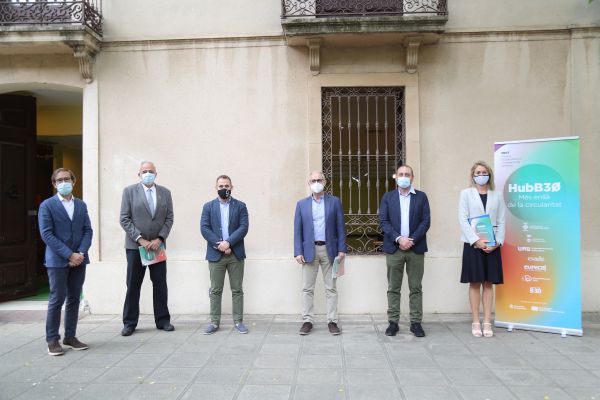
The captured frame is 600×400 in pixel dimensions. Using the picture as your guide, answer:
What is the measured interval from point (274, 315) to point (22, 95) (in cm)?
556

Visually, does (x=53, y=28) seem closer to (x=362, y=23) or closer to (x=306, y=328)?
(x=362, y=23)

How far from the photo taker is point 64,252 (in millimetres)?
4938

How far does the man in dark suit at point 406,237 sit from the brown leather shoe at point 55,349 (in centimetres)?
368

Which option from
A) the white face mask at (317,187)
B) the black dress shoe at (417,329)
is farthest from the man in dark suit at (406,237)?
the white face mask at (317,187)

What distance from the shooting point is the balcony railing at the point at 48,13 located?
6.48 meters

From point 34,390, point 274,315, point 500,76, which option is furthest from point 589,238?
point 34,390

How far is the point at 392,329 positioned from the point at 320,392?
192 cm

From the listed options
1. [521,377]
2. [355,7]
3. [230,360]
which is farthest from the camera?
[355,7]

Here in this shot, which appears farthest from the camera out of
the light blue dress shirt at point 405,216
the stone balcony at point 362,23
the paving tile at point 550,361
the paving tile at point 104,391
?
the stone balcony at point 362,23

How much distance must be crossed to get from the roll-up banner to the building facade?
94cm

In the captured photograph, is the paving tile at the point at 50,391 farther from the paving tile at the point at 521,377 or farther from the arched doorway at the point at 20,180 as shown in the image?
the arched doorway at the point at 20,180

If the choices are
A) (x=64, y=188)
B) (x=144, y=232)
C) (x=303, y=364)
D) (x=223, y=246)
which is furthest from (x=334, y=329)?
(x=64, y=188)

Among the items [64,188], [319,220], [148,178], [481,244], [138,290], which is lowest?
[138,290]

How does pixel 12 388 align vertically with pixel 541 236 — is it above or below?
below
